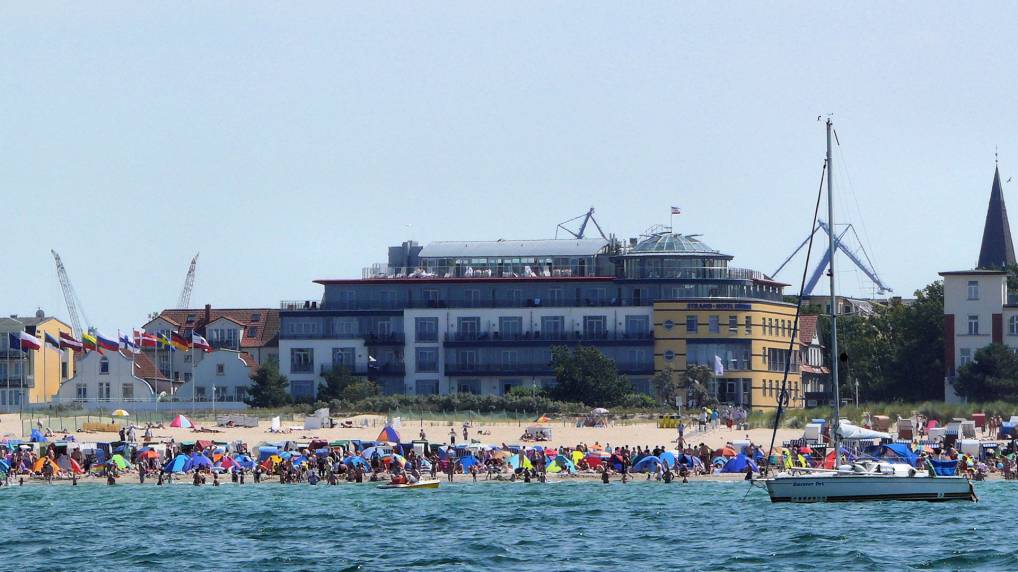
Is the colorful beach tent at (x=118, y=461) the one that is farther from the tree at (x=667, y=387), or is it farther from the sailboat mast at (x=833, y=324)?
the tree at (x=667, y=387)

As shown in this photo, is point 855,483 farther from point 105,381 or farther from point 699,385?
point 105,381

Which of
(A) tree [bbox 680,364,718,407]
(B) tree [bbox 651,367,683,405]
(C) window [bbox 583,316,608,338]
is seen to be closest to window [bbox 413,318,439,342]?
(C) window [bbox 583,316,608,338]

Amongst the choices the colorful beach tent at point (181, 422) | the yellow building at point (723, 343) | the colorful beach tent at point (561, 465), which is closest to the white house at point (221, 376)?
the yellow building at point (723, 343)

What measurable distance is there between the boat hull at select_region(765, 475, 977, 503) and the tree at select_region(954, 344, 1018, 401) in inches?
1873

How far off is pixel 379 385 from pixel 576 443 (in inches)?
1396

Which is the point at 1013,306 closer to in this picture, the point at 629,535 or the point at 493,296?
the point at 493,296

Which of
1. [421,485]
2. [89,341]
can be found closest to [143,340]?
[89,341]

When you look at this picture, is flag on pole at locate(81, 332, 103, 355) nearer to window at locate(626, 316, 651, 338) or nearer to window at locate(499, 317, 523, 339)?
window at locate(499, 317, 523, 339)

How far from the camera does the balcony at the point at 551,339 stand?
12575cm

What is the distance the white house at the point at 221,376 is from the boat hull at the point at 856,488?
2806 inches

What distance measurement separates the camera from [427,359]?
128500 millimetres

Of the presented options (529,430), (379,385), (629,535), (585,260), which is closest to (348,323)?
(379,385)

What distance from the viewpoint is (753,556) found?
55156 millimetres

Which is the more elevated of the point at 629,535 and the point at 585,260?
A: the point at 585,260
